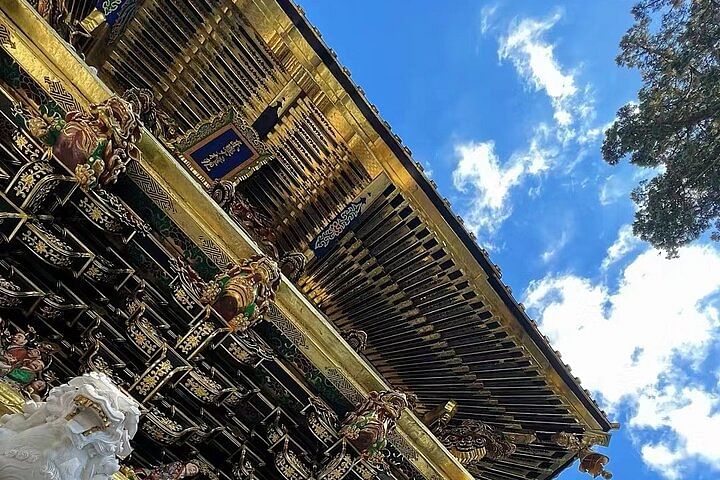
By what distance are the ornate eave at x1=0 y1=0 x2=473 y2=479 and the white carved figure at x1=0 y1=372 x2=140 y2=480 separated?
1864 mm

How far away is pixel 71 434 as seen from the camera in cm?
419

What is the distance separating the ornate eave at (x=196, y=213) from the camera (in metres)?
5.51

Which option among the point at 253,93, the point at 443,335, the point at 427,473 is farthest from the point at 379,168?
the point at 427,473

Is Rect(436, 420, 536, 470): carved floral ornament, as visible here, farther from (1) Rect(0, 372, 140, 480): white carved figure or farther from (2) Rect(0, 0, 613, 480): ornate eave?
(1) Rect(0, 372, 140, 480): white carved figure

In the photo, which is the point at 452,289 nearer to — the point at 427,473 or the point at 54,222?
the point at 427,473

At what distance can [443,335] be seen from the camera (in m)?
9.48

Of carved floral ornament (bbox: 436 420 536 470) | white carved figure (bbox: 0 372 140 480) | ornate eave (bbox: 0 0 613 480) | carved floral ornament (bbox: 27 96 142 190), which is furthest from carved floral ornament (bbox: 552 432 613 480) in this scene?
carved floral ornament (bbox: 27 96 142 190)

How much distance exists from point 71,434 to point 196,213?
7.95 feet

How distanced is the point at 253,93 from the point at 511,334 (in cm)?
492

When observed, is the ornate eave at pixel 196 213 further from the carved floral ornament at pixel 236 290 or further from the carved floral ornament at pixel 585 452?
the carved floral ornament at pixel 585 452

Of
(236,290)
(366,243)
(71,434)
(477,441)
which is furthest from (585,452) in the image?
(71,434)

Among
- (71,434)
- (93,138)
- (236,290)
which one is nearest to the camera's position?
(71,434)

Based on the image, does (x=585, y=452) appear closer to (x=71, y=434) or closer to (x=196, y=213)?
(x=196, y=213)

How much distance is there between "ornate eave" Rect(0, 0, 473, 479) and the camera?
551 cm
